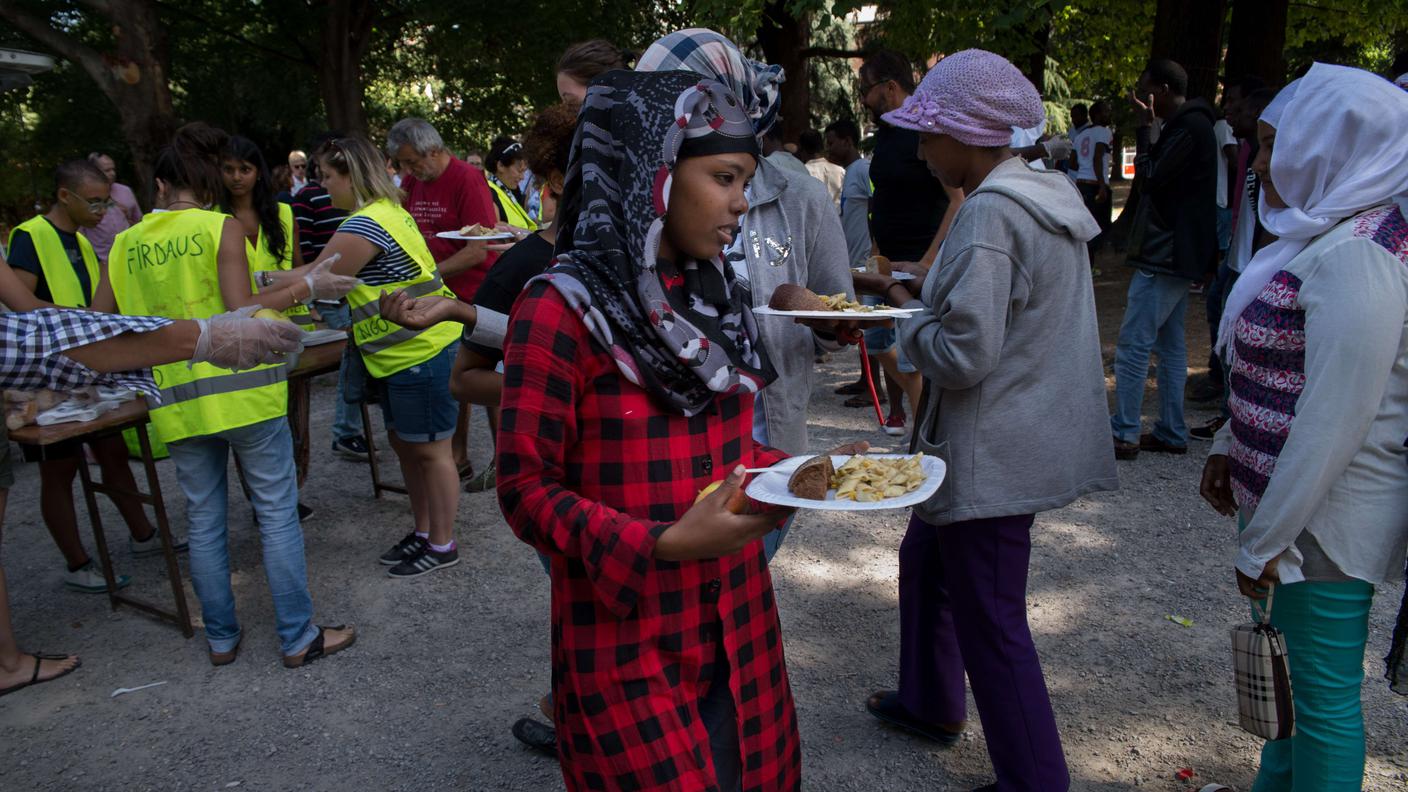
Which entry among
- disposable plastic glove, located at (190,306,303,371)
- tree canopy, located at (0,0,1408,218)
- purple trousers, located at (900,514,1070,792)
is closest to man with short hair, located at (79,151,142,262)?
tree canopy, located at (0,0,1408,218)

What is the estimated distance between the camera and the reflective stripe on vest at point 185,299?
388 centimetres

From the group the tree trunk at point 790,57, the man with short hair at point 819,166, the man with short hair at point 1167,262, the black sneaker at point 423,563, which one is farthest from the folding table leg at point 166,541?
the tree trunk at point 790,57

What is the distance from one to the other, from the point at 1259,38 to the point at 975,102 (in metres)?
11.9

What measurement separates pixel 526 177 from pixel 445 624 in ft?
16.1

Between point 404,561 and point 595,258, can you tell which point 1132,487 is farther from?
point 595,258

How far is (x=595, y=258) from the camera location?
1730mm

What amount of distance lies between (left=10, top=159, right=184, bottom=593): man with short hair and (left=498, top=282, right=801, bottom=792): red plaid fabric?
442 cm

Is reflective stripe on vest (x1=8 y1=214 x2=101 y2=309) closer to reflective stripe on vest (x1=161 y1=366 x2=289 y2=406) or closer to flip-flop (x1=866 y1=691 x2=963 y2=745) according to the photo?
reflective stripe on vest (x1=161 y1=366 x2=289 y2=406)

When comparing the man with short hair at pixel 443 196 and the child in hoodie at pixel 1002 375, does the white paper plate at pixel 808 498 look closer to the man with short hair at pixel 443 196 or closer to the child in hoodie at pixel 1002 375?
the child in hoodie at pixel 1002 375

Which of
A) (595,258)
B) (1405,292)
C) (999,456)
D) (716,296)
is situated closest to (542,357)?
(595,258)

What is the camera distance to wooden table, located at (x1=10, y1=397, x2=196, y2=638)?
3871mm

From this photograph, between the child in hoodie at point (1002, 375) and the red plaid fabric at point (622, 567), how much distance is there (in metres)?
0.84

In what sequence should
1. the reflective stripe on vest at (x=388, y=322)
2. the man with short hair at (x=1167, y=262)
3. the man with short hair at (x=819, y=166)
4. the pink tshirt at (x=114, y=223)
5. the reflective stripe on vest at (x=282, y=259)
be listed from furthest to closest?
the man with short hair at (x=819, y=166) < the pink tshirt at (x=114, y=223) < the man with short hair at (x=1167, y=262) < the reflective stripe on vest at (x=282, y=259) < the reflective stripe on vest at (x=388, y=322)

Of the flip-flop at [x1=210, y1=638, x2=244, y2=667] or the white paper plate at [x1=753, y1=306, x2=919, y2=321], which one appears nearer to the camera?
the white paper plate at [x1=753, y1=306, x2=919, y2=321]
